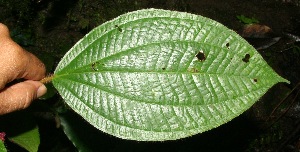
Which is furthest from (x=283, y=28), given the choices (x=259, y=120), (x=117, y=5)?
(x=117, y=5)

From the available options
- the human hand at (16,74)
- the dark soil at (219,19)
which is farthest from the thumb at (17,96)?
the dark soil at (219,19)

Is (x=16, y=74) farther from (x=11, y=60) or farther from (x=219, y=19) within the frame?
(x=219, y=19)

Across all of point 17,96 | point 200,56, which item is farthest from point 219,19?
point 17,96

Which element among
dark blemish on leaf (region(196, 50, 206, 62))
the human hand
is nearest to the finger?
the human hand

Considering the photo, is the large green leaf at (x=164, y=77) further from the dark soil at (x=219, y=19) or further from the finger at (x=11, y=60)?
the dark soil at (x=219, y=19)

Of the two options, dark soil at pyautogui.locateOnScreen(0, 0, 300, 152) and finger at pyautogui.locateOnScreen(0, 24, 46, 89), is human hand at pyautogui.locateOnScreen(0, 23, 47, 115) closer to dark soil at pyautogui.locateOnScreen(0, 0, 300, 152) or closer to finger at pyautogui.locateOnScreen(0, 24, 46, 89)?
finger at pyautogui.locateOnScreen(0, 24, 46, 89)

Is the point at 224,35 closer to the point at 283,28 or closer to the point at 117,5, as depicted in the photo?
the point at 117,5
